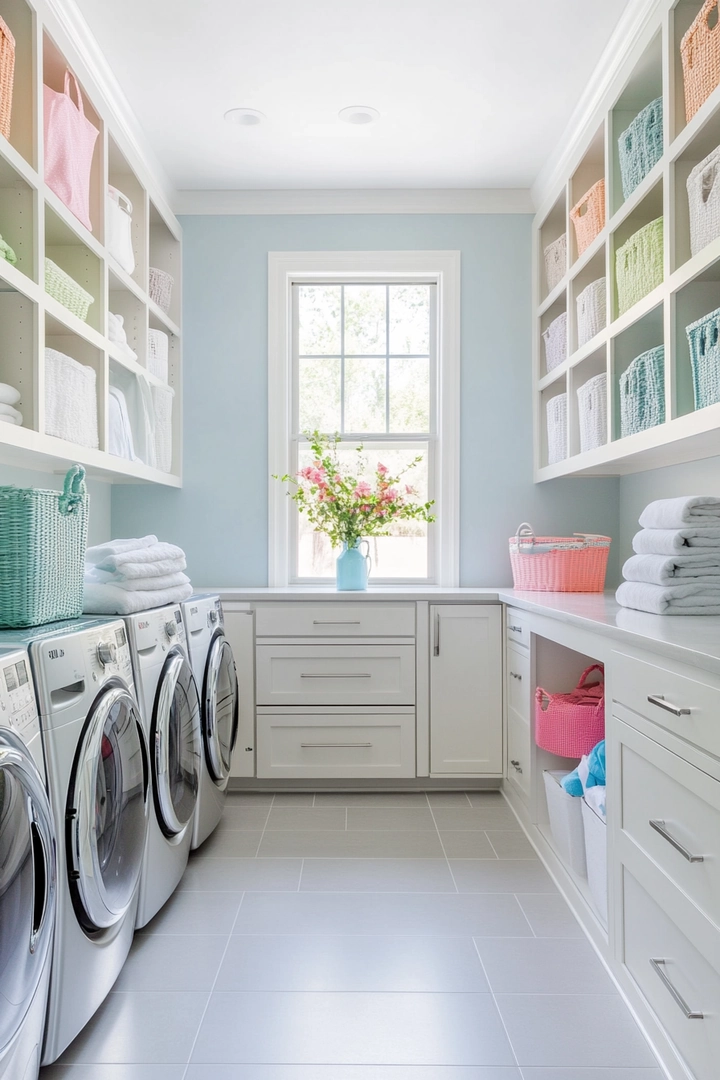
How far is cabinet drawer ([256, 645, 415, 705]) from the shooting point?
318 cm

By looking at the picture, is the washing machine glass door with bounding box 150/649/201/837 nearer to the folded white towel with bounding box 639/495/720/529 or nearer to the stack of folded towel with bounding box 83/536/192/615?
the stack of folded towel with bounding box 83/536/192/615

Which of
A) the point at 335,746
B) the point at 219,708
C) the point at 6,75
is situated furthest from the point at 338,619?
the point at 6,75

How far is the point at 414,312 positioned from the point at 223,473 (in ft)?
4.08

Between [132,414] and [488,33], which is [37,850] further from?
[488,33]

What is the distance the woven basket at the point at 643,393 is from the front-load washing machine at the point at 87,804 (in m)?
1.64

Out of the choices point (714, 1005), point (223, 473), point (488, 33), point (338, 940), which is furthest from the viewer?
point (223, 473)

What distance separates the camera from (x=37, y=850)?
4.11ft

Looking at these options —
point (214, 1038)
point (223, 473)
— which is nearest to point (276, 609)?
point (223, 473)

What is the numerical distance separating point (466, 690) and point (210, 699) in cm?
112

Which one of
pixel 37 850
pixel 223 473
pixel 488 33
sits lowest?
pixel 37 850

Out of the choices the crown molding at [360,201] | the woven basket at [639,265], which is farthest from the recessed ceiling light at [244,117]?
the woven basket at [639,265]

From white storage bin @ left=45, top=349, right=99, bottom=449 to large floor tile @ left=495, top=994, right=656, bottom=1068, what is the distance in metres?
1.93

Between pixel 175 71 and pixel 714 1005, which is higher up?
pixel 175 71

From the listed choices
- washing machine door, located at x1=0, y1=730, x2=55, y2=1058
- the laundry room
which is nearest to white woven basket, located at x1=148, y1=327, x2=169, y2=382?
the laundry room
